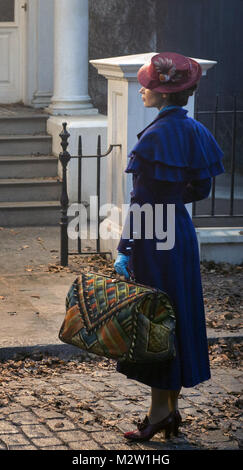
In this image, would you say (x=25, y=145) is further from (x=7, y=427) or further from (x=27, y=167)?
(x=7, y=427)

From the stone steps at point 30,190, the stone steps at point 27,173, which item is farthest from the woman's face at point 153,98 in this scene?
the stone steps at point 30,190

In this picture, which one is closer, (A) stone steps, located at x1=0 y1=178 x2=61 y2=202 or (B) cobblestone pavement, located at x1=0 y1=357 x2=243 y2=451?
(B) cobblestone pavement, located at x1=0 y1=357 x2=243 y2=451

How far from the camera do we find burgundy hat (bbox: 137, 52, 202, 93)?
4.63 meters

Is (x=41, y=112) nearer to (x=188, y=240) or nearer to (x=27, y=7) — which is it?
(x=27, y=7)

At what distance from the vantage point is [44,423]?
4.98 m

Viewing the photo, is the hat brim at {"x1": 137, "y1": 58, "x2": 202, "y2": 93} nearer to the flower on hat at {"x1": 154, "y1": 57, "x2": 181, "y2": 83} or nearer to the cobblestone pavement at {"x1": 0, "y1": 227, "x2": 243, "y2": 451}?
the flower on hat at {"x1": 154, "y1": 57, "x2": 181, "y2": 83}

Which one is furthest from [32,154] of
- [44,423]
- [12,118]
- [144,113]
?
[44,423]

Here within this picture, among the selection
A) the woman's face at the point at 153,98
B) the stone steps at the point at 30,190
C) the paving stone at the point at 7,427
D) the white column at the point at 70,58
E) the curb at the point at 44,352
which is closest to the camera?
the woman's face at the point at 153,98

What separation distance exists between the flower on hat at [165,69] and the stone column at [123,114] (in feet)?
11.3

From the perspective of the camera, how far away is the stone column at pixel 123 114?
8227mm

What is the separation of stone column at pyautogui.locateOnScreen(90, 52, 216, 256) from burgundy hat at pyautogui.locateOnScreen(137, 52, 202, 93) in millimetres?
3433

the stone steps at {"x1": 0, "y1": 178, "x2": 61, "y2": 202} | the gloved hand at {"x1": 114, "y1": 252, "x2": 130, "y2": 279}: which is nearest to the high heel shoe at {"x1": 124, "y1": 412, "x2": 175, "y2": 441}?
the gloved hand at {"x1": 114, "y1": 252, "x2": 130, "y2": 279}

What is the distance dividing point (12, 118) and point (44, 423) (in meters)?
7.06

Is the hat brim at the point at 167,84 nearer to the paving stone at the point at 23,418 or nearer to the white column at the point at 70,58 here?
the paving stone at the point at 23,418
